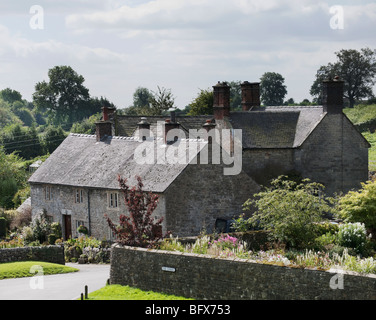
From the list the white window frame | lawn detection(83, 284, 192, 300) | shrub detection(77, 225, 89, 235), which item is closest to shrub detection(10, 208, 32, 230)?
shrub detection(77, 225, 89, 235)

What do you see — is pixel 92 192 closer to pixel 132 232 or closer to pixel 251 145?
pixel 251 145

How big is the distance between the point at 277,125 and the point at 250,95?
20.6 feet

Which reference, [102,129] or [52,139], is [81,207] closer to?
[102,129]

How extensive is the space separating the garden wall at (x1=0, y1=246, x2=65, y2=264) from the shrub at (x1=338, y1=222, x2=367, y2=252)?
14.4m

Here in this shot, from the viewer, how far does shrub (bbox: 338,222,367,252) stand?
2764 cm

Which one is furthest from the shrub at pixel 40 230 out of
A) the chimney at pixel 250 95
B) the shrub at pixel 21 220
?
the chimney at pixel 250 95

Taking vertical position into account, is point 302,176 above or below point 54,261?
above

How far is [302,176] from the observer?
4431cm

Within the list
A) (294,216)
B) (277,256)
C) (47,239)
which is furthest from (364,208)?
(47,239)

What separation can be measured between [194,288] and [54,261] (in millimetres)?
13246

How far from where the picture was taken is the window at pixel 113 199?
128 ft

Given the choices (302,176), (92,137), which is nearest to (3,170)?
(92,137)

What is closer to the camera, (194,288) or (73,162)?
(194,288)

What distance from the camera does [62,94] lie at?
130250 mm
